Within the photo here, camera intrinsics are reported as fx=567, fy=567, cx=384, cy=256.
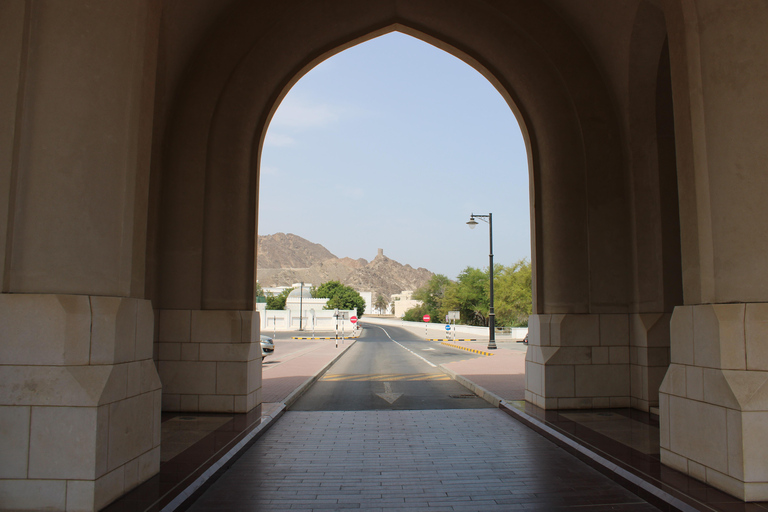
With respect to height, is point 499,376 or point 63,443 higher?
point 63,443

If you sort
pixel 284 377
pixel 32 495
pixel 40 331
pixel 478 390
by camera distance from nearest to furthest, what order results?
pixel 32 495
pixel 40 331
pixel 478 390
pixel 284 377

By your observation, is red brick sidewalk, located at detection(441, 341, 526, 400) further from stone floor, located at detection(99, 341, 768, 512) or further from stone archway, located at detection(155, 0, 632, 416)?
stone archway, located at detection(155, 0, 632, 416)

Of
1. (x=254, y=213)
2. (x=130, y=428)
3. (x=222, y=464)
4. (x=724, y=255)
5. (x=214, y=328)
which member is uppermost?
(x=254, y=213)

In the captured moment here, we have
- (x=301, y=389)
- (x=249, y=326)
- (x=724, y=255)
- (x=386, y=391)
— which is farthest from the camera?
(x=386, y=391)

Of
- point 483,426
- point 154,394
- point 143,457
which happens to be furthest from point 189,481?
point 483,426

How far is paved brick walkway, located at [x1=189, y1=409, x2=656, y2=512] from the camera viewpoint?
5266 mm

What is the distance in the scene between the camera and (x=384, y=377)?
1664 centimetres

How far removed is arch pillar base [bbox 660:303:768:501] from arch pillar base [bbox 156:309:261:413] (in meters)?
6.39

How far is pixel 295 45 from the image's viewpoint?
1034cm

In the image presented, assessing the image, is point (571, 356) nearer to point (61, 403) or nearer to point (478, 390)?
point (478, 390)

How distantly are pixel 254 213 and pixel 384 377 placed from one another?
8.15 m

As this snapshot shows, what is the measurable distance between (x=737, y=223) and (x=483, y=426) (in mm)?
4857

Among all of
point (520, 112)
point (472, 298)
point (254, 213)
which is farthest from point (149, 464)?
point (472, 298)

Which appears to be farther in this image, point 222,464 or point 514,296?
point 514,296
